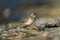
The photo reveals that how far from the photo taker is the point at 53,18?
3.59 m

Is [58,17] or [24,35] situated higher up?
[58,17]

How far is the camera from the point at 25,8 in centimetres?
386

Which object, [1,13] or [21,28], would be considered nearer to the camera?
[21,28]

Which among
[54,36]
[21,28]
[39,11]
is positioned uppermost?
[39,11]

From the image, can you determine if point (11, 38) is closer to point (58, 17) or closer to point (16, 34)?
point (16, 34)

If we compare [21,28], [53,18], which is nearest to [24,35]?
[21,28]

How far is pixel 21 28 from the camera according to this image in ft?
9.94

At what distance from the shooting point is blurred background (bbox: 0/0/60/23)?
374 cm

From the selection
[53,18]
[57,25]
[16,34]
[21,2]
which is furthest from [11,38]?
[21,2]

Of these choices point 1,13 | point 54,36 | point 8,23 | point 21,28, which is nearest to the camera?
point 54,36

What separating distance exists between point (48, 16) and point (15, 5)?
53 cm

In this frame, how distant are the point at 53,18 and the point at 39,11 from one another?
28 cm

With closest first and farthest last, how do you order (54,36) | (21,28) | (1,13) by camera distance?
(54,36), (21,28), (1,13)

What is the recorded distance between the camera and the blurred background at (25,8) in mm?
3742
